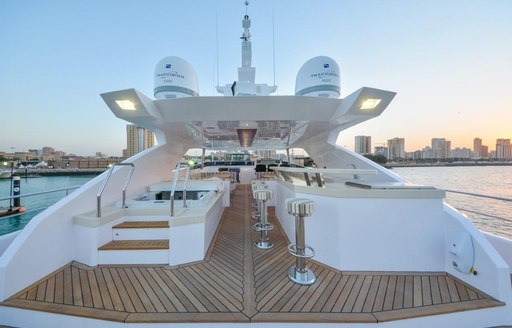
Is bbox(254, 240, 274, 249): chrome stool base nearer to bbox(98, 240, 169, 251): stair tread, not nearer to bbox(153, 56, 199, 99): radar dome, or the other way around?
bbox(98, 240, 169, 251): stair tread

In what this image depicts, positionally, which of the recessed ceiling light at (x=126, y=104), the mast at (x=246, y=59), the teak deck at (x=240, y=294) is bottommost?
the teak deck at (x=240, y=294)

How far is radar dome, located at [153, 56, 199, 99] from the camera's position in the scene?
16.0 ft

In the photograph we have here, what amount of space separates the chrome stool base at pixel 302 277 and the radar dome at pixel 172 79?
4.54m

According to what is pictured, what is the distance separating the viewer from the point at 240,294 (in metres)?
1.83

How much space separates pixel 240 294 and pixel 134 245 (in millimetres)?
1491

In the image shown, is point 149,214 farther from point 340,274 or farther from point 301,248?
point 340,274

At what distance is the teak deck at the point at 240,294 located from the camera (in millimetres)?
1591

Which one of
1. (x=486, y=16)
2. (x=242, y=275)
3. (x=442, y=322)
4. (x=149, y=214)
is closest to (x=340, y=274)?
(x=442, y=322)

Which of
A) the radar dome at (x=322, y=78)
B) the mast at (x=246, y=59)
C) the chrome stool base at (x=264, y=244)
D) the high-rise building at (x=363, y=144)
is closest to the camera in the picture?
the chrome stool base at (x=264, y=244)

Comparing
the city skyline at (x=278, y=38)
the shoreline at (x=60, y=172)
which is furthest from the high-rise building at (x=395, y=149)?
the shoreline at (x=60, y=172)

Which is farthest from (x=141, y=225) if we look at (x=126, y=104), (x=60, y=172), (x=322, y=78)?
(x=60, y=172)

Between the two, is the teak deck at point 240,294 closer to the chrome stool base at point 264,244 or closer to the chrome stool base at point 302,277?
the chrome stool base at point 302,277

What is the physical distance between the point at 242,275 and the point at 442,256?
222cm

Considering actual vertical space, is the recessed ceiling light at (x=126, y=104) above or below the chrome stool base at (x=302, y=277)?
above
